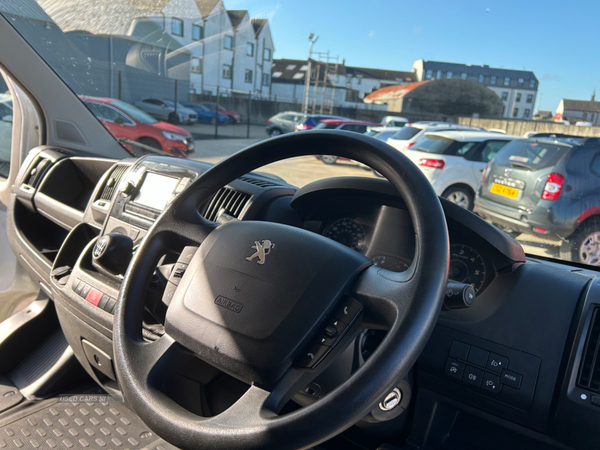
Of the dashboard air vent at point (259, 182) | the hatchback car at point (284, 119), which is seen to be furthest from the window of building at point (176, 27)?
the dashboard air vent at point (259, 182)

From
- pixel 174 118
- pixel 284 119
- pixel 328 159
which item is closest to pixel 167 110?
pixel 174 118

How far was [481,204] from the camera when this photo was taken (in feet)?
7.69

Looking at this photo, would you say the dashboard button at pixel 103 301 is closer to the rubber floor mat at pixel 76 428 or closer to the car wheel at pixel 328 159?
the rubber floor mat at pixel 76 428

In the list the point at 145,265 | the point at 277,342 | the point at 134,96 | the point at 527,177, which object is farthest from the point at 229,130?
the point at 277,342

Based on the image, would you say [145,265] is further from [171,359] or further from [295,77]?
[295,77]

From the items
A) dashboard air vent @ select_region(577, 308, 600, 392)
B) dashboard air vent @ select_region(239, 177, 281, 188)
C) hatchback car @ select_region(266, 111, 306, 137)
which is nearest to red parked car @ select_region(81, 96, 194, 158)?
hatchback car @ select_region(266, 111, 306, 137)

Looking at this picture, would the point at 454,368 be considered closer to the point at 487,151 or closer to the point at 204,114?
the point at 204,114

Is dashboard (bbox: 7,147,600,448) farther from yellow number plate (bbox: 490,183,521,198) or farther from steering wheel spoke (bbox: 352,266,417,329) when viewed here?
yellow number plate (bbox: 490,183,521,198)

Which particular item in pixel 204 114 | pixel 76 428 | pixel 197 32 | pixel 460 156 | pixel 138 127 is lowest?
pixel 76 428

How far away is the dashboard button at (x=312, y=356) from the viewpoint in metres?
0.90

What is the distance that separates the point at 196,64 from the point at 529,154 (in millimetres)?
1632

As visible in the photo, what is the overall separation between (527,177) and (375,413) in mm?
1403

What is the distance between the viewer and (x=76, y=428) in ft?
6.28

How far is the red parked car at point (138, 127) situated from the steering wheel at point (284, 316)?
56.8 inches
